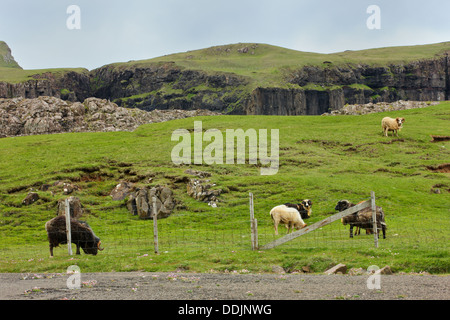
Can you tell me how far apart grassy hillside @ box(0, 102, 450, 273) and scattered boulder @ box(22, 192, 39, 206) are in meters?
0.60

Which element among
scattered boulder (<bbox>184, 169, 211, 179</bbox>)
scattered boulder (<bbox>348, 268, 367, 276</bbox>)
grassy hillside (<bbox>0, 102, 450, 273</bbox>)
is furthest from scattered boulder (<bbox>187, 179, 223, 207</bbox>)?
scattered boulder (<bbox>348, 268, 367, 276</bbox>)

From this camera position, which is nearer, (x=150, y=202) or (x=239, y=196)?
(x=150, y=202)

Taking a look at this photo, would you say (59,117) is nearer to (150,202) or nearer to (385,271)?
(150,202)

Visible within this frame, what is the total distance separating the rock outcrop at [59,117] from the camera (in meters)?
89.1

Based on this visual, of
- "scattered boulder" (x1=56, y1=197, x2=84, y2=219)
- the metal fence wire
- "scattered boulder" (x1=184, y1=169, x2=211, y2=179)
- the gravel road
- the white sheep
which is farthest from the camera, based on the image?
"scattered boulder" (x1=184, y1=169, x2=211, y2=179)

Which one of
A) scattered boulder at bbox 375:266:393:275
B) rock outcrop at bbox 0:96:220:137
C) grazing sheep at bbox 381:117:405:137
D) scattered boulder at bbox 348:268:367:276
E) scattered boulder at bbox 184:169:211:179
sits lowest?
scattered boulder at bbox 348:268:367:276

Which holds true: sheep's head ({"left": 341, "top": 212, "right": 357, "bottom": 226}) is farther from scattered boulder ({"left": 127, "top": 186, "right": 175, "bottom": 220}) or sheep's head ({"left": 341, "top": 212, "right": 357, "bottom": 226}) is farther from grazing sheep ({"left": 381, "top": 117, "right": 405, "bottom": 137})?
grazing sheep ({"left": 381, "top": 117, "right": 405, "bottom": 137})

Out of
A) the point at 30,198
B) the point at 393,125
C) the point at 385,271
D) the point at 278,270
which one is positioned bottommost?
the point at 30,198

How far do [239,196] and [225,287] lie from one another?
25330mm

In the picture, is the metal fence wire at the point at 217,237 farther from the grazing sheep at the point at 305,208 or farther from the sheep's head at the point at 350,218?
the grazing sheep at the point at 305,208

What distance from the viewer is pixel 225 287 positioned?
43.2 ft

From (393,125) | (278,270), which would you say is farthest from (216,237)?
(393,125)

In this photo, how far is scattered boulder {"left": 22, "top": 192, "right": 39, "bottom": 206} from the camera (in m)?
38.4
